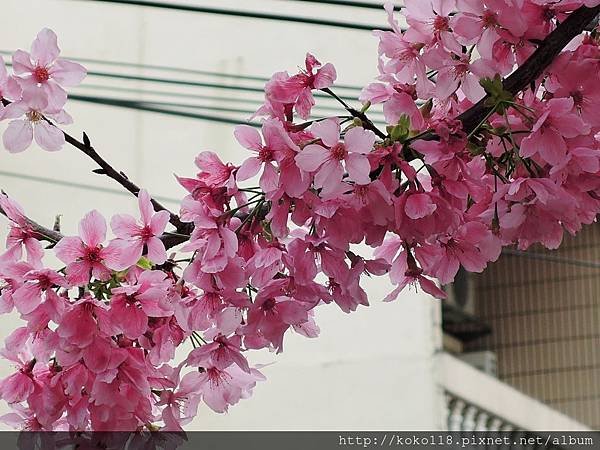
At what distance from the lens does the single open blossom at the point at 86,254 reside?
2.68 feet

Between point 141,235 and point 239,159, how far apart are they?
3.68m

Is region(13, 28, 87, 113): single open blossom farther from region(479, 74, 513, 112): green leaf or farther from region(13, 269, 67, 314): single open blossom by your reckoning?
region(479, 74, 513, 112): green leaf

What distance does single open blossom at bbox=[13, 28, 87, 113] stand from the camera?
84 cm

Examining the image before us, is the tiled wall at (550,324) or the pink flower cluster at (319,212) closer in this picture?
the pink flower cluster at (319,212)

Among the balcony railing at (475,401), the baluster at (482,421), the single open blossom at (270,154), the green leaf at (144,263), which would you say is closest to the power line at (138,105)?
the balcony railing at (475,401)

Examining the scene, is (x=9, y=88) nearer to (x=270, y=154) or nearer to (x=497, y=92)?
(x=270, y=154)

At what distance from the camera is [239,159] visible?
4492 mm

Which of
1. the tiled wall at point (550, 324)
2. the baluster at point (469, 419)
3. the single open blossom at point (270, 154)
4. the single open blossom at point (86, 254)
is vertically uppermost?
the tiled wall at point (550, 324)

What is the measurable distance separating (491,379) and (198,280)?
12.6 feet

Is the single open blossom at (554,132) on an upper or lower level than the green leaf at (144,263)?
upper

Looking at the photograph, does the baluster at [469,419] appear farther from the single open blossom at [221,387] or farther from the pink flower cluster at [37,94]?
the pink flower cluster at [37,94]

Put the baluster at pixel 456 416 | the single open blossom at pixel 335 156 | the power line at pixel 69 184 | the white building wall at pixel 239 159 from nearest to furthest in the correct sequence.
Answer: the single open blossom at pixel 335 156 < the power line at pixel 69 184 < the white building wall at pixel 239 159 < the baluster at pixel 456 416

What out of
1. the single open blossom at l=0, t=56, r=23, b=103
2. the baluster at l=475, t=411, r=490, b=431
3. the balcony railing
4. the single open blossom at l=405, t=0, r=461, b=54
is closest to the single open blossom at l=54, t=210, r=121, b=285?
the single open blossom at l=0, t=56, r=23, b=103

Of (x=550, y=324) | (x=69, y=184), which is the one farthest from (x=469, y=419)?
(x=69, y=184)
